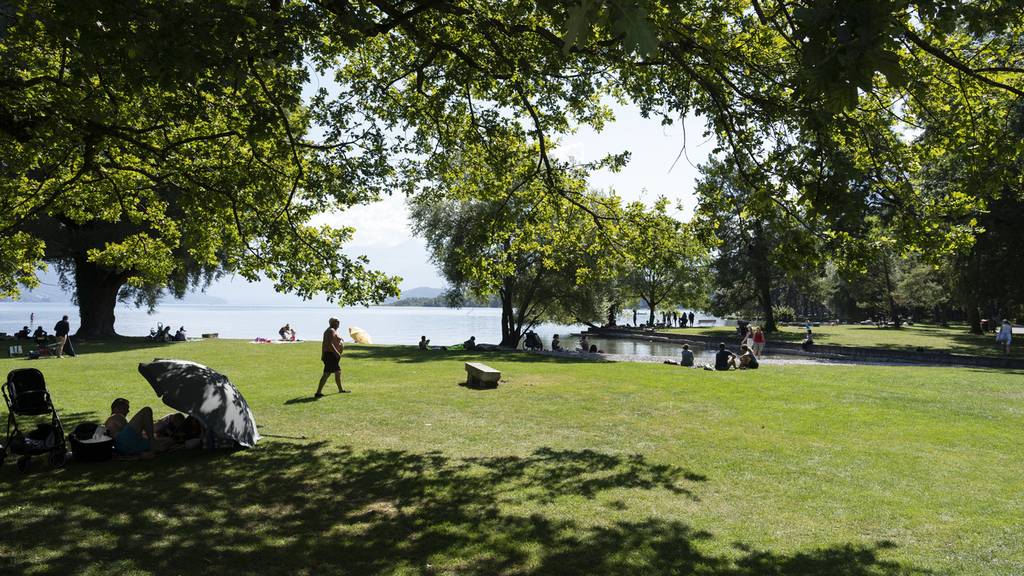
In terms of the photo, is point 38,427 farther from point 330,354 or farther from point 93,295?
point 93,295

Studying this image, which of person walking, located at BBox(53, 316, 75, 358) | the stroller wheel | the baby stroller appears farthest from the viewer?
person walking, located at BBox(53, 316, 75, 358)

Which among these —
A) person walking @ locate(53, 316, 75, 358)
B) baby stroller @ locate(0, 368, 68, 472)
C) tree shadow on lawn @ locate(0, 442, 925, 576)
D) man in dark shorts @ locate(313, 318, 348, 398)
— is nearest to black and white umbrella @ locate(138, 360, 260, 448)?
tree shadow on lawn @ locate(0, 442, 925, 576)

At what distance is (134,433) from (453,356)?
19.7 metres

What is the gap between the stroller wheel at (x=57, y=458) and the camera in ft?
28.1

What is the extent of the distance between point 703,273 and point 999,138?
4868 cm

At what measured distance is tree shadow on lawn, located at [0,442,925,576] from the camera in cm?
562

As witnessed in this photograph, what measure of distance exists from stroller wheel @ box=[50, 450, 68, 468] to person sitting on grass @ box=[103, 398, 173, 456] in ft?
2.18

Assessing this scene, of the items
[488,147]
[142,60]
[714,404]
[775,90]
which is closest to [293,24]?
[142,60]

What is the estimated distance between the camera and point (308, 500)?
24.4 ft

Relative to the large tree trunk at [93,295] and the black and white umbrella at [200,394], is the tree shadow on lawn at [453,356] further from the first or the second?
the large tree trunk at [93,295]

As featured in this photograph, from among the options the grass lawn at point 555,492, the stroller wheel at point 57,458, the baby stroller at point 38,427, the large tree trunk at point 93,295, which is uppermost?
the large tree trunk at point 93,295

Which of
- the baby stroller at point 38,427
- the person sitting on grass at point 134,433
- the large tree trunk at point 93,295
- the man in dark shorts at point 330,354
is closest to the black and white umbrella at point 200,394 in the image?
the person sitting on grass at point 134,433

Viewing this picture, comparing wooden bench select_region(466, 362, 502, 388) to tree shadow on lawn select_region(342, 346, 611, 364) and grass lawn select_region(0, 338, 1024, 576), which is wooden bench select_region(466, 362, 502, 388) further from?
tree shadow on lawn select_region(342, 346, 611, 364)

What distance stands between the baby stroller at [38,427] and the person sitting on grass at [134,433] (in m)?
0.70
